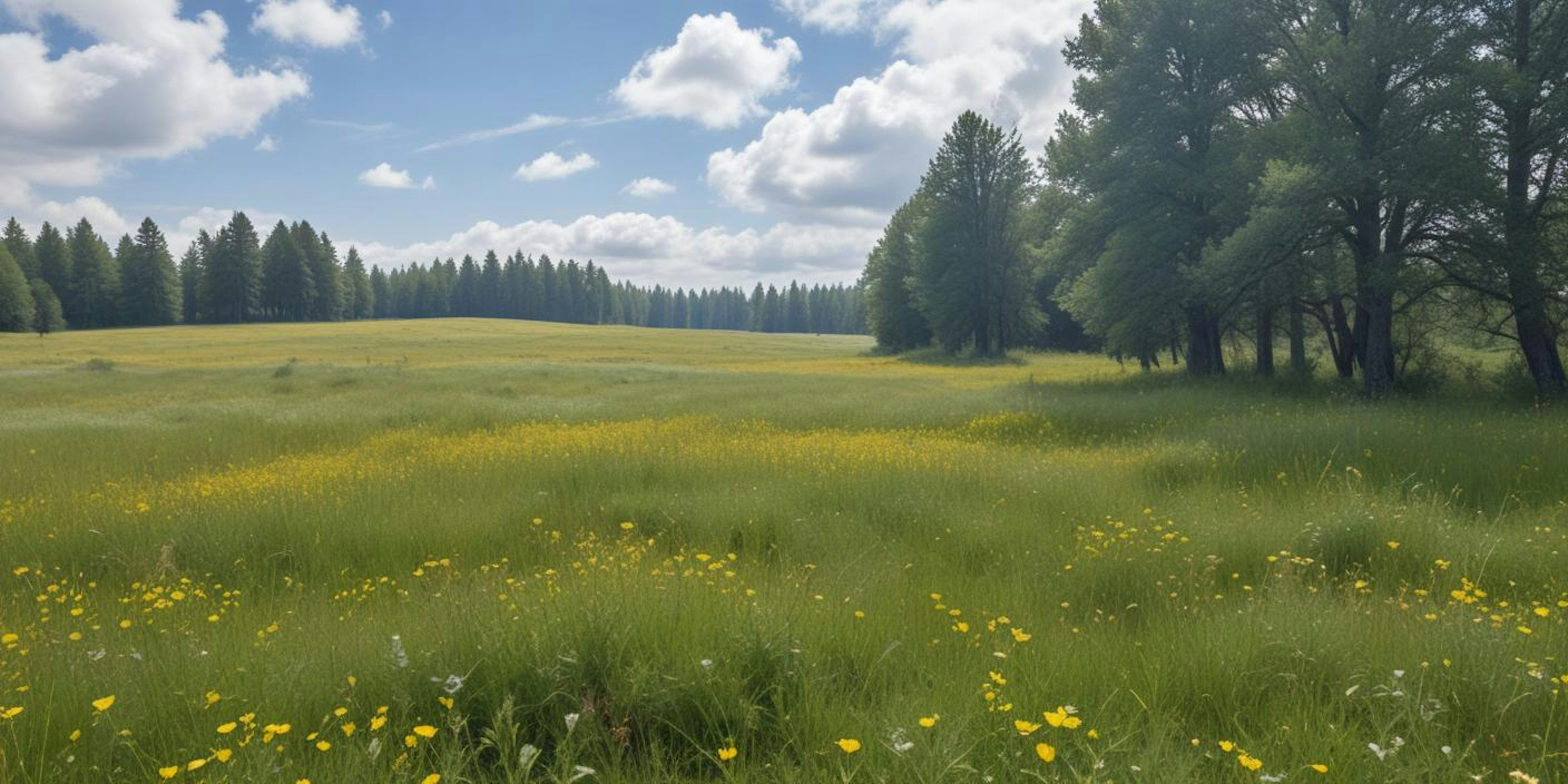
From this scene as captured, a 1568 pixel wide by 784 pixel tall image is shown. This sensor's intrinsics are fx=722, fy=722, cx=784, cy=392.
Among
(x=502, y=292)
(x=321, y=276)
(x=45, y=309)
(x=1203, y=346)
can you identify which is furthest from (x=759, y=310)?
(x=1203, y=346)

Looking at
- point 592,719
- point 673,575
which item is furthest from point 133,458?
point 592,719

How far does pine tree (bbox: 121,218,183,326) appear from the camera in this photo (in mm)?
Answer: 82875

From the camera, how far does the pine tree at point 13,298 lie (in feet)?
220

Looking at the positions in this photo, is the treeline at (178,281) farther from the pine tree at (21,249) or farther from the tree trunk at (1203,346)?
the tree trunk at (1203,346)

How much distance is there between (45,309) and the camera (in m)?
A: 73.6

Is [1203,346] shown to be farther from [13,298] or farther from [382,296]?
[382,296]

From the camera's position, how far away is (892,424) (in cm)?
1452

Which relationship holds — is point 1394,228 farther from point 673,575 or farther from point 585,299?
point 585,299

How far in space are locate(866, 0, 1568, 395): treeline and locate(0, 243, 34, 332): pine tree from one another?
90.6m

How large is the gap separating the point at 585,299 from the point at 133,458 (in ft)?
444

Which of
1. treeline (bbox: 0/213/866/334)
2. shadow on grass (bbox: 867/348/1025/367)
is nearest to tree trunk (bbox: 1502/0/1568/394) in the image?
shadow on grass (bbox: 867/348/1025/367)

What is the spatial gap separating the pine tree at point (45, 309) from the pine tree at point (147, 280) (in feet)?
25.0

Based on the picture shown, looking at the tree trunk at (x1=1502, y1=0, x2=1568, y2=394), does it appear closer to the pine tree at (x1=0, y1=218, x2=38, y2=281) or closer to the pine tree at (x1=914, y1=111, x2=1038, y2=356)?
the pine tree at (x1=914, y1=111, x2=1038, y2=356)

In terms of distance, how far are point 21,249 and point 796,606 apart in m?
116
